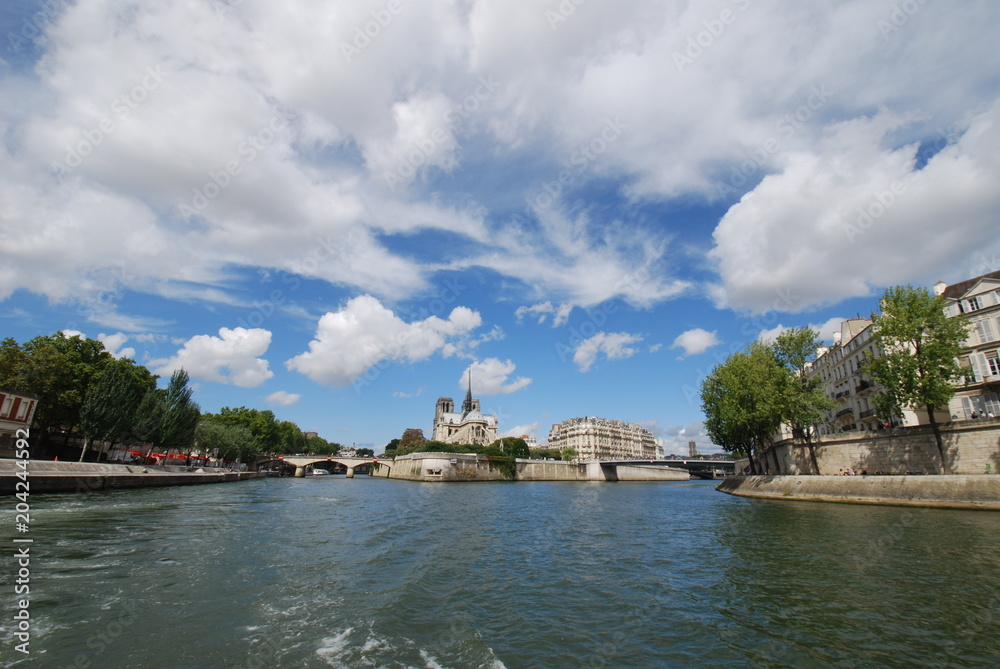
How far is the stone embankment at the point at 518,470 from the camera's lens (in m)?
95.8

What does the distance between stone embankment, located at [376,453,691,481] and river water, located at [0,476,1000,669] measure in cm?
7474

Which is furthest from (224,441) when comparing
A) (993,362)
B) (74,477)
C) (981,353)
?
(993,362)

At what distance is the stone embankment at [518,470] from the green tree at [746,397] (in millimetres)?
54192

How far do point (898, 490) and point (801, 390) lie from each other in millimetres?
15672

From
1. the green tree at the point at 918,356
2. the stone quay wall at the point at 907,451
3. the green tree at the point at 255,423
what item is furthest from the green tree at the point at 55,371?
the stone quay wall at the point at 907,451

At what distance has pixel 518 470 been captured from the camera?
111875 mm

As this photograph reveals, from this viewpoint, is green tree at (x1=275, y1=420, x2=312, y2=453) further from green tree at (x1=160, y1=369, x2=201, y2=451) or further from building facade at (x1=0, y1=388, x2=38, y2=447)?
building facade at (x1=0, y1=388, x2=38, y2=447)

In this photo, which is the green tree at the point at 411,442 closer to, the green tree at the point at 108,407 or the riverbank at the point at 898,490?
the green tree at the point at 108,407

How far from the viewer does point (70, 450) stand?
57156 millimetres

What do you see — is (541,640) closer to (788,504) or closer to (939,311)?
(788,504)

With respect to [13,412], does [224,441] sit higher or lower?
lower

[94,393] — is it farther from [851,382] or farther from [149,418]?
[851,382]

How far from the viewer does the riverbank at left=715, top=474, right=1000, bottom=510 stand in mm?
27266

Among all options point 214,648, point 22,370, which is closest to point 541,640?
point 214,648
